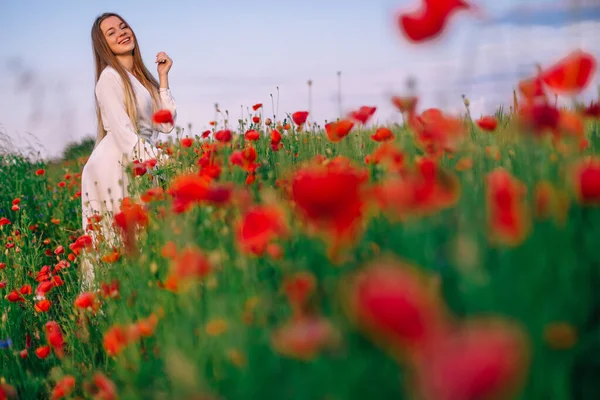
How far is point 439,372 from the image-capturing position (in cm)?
93

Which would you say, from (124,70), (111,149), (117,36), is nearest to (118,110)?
(111,149)

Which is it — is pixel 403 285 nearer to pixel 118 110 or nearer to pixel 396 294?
pixel 396 294

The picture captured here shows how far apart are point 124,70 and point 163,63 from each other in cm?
37

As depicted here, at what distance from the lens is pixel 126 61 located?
548 cm

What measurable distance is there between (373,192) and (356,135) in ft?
8.15

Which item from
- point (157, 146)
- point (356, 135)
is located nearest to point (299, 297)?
point (356, 135)

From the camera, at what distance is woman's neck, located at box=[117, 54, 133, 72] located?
5.45 metres

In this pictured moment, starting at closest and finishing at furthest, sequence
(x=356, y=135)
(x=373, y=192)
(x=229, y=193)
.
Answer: (x=373, y=192)
(x=229, y=193)
(x=356, y=135)

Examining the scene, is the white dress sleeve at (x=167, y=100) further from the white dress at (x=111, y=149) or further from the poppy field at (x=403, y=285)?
the poppy field at (x=403, y=285)

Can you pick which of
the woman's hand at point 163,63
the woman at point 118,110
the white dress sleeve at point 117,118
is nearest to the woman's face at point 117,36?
the woman at point 118,110

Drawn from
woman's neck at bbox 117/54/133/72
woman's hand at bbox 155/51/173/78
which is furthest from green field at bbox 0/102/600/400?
woman's neck at bbox 117/54/133/72

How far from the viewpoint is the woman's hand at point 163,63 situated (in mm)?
5410

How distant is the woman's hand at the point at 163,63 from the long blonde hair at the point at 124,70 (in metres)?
0.18

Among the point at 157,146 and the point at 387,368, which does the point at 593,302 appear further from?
the point at 157,146
